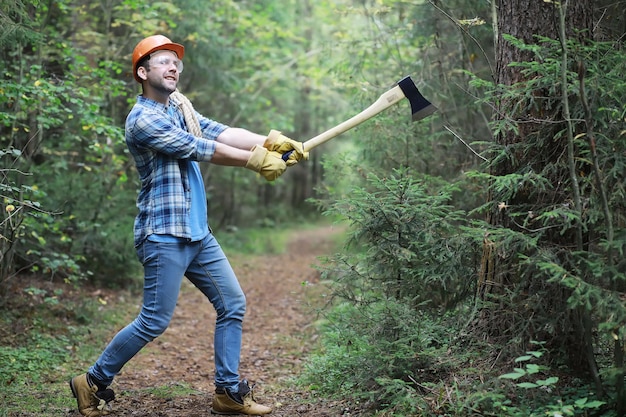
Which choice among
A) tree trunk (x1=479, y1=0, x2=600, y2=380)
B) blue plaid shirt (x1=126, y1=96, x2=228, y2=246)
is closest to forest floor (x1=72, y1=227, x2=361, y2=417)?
blue plaid shirt (x1=126, y1=96, x2=228, y2=246)

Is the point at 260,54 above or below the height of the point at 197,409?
above

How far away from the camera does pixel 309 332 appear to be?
820 centimetres

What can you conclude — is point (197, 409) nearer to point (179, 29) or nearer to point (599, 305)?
point (599, 305)

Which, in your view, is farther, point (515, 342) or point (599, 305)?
point (515, 342)

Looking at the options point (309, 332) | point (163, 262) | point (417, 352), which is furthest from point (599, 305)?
point (309, 332)

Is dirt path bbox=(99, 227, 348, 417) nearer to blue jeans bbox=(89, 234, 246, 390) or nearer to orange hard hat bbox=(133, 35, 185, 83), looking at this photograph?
blue jeans bbox=(89, 234, 246, 390)

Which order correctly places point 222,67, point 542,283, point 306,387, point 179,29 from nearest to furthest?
point 542,283 → point 306,387 → point 179,29 → point 222,67

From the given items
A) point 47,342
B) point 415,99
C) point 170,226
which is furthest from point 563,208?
point 47,342

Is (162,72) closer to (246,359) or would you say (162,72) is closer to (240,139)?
(240,139)

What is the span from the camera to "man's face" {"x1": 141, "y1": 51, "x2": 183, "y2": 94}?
4332 mm

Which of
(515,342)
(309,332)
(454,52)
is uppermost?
(454,52)

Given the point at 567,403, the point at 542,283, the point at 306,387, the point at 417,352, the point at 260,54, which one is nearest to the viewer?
the point at 567,403

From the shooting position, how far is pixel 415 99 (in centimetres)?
466

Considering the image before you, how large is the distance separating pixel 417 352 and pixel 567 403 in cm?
99
